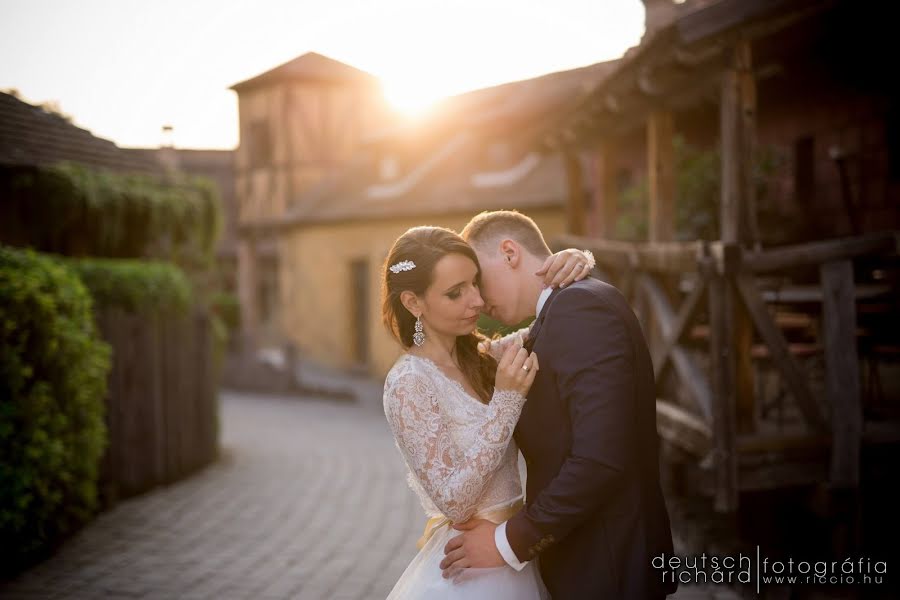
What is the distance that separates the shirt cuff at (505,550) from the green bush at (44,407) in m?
4.30

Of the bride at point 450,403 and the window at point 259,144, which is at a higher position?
the window at point 259,144

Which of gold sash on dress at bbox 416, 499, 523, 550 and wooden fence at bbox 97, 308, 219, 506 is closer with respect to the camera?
gold sash on dress at bbox 416, 499, 523, 550

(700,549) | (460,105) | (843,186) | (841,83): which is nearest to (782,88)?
(841,83)

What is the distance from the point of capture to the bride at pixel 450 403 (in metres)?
2.56

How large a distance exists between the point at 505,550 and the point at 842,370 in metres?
3.97

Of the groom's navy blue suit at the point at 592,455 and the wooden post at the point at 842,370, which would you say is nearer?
the groom's navy blue suit at the point at 592,455

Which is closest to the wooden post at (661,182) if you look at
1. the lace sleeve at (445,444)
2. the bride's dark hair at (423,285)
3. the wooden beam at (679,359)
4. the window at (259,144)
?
the wooden beam at (679,359)

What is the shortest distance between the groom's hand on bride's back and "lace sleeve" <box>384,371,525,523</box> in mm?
47

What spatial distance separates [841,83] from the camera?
9.77 m

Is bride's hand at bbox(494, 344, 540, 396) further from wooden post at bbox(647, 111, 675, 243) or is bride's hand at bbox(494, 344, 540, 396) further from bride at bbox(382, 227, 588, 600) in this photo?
wooden post at bbox(647, 111, 675, 243)

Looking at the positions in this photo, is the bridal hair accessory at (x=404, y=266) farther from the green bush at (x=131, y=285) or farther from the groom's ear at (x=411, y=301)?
the green bush at (x=131, y=285)

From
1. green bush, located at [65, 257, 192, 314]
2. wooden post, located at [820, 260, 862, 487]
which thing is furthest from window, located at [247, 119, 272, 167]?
wooden post, located at [820, 260, 862, 487]

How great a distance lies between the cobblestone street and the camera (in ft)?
18.5

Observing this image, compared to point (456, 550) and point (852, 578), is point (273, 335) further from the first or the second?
point (456, 550)
